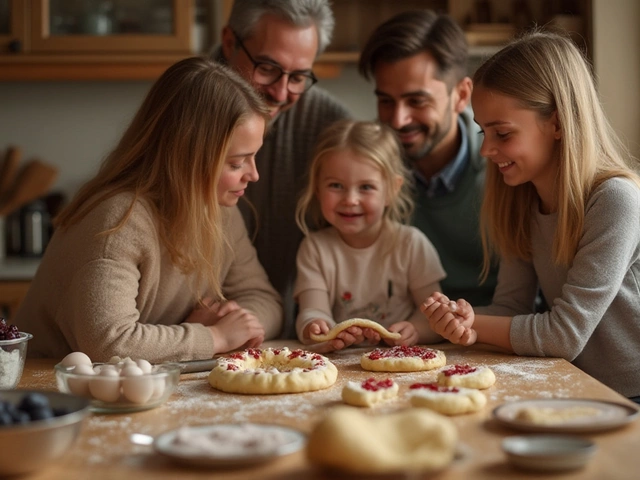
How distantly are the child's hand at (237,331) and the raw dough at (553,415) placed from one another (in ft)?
2.74

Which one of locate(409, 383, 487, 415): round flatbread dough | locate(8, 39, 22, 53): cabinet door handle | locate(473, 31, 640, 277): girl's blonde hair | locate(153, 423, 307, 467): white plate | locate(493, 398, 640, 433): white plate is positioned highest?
locate(8, 39, 22, 53): cabinet door handle

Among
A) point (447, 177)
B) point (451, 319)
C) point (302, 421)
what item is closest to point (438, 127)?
point (447, 177)

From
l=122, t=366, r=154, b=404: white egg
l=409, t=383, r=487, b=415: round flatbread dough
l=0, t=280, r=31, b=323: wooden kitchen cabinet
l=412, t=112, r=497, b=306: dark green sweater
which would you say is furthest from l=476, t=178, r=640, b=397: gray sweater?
l=0, t=280, r=31, b=323: wooden kitchen cabinet

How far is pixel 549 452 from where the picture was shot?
3.18ft

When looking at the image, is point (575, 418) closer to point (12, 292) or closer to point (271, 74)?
point (271, 74)

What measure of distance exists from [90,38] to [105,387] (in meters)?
2.87

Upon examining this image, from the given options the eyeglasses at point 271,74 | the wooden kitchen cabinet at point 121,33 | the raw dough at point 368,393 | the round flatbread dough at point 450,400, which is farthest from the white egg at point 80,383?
the wooden kitchen cabinet at point 121,33

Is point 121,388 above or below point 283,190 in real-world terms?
below

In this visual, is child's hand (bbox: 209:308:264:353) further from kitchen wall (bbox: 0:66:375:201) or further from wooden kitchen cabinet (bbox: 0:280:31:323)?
kitchen wall (bbox: 0:66:375:201)

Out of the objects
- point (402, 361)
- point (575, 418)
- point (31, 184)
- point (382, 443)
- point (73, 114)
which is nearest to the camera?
point (382, 443)

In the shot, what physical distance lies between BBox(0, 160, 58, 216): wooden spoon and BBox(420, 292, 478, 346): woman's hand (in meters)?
2.83

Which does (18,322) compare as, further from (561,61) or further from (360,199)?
(561,61)

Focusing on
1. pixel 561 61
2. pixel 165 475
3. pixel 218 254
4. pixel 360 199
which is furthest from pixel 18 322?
pixel 561 61

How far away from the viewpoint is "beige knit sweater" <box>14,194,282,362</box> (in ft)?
5.48
